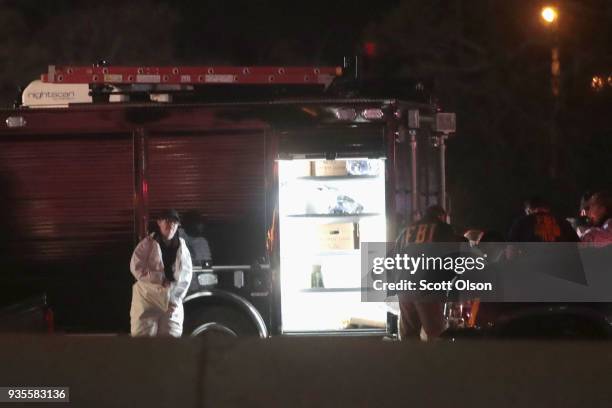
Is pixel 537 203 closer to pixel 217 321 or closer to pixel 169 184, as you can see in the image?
pixel 217 321

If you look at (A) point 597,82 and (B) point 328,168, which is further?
(A) point 597,82

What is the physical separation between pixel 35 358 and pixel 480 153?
2748 cm

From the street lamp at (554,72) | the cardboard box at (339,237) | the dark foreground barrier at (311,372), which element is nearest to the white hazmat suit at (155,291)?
the cardboard box at (339,237)

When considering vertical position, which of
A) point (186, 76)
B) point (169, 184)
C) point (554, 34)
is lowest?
point (169, 184)

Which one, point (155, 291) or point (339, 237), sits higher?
point (339, 237)

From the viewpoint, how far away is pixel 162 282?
9.94 metres

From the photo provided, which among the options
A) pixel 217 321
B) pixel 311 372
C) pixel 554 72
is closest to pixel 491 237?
pixel 217 321

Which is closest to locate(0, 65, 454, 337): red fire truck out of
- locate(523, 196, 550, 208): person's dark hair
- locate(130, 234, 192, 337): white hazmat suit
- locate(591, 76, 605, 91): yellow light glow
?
locate(130, 234, 192, 337): white hazmat suit

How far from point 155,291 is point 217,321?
794mm

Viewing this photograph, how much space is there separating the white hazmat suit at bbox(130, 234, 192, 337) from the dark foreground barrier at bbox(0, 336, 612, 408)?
451 cm

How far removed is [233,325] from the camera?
10320 millimetres

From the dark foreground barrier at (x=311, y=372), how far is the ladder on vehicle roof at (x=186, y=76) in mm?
5430

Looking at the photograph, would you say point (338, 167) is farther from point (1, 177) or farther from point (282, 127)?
point (1, 177)

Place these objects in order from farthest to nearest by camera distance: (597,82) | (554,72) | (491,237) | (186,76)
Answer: (597,82) → (554,72) → (491,237) → (186,76)
